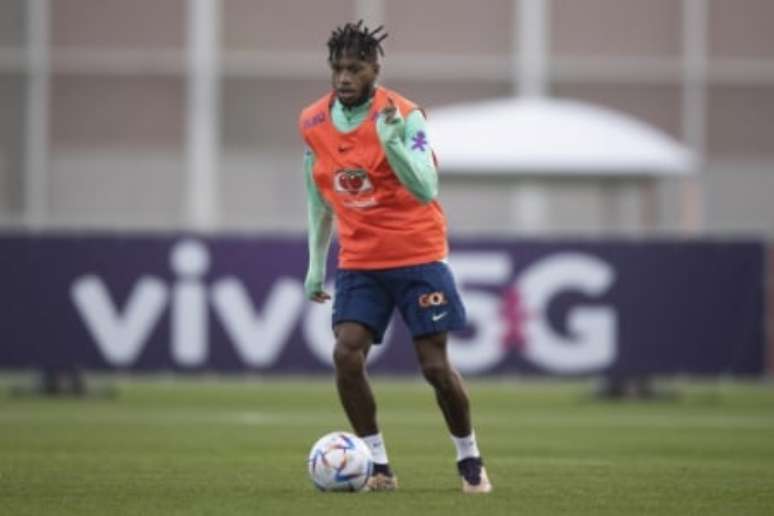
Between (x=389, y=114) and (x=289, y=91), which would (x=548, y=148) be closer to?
(x=289, y=91)

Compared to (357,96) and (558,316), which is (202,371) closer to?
(558,316)

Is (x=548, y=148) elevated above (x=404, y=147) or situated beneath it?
situated beneath

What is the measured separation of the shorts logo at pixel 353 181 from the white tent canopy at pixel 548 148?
47.5ft

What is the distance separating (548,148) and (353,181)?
14.8 meters

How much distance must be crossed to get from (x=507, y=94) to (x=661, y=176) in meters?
7.78

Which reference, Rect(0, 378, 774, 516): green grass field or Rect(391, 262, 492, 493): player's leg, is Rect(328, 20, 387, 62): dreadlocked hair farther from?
Rect(0, 378, 774, 516): green grass field

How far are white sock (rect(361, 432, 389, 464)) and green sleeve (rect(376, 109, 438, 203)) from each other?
51.5 inches

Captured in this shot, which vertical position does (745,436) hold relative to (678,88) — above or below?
below

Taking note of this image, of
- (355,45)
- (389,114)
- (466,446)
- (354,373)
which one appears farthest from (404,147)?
(466,446)

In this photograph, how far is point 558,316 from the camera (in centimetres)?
2314

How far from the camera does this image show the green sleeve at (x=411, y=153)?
11.2 metres

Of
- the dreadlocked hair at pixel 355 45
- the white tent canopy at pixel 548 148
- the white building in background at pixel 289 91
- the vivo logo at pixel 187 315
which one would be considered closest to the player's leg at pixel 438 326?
the dreadlocked hair at pixel 355 45

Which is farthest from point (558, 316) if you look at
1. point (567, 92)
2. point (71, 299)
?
point (567, 92)

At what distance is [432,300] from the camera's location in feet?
37.9
